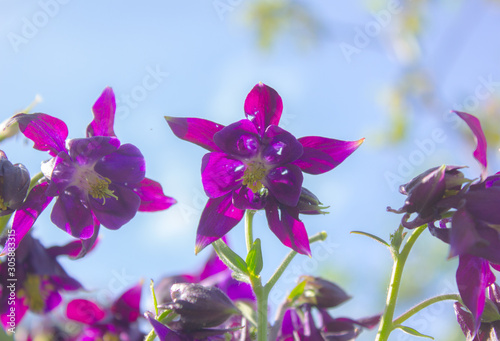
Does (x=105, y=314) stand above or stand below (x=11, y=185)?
below

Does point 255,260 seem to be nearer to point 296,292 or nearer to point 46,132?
point 296,292

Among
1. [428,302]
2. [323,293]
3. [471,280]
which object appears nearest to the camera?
[471,280]

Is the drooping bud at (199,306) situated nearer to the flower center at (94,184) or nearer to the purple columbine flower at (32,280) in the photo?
the flower center at (94,184)

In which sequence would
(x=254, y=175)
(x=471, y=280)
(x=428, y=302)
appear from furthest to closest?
(x=254, y=175), (x=428, y=302), (x=471, y=280)

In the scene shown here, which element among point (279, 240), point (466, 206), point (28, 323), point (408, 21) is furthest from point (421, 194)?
point (408, 21)

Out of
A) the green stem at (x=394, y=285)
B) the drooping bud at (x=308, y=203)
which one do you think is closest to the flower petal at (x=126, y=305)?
the drooping bud at (x=308, y=203)

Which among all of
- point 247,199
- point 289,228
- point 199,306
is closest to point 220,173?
point 247,199

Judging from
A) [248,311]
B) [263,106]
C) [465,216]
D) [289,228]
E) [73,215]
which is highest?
[263,106]

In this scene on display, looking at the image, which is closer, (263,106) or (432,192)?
(432,192)
